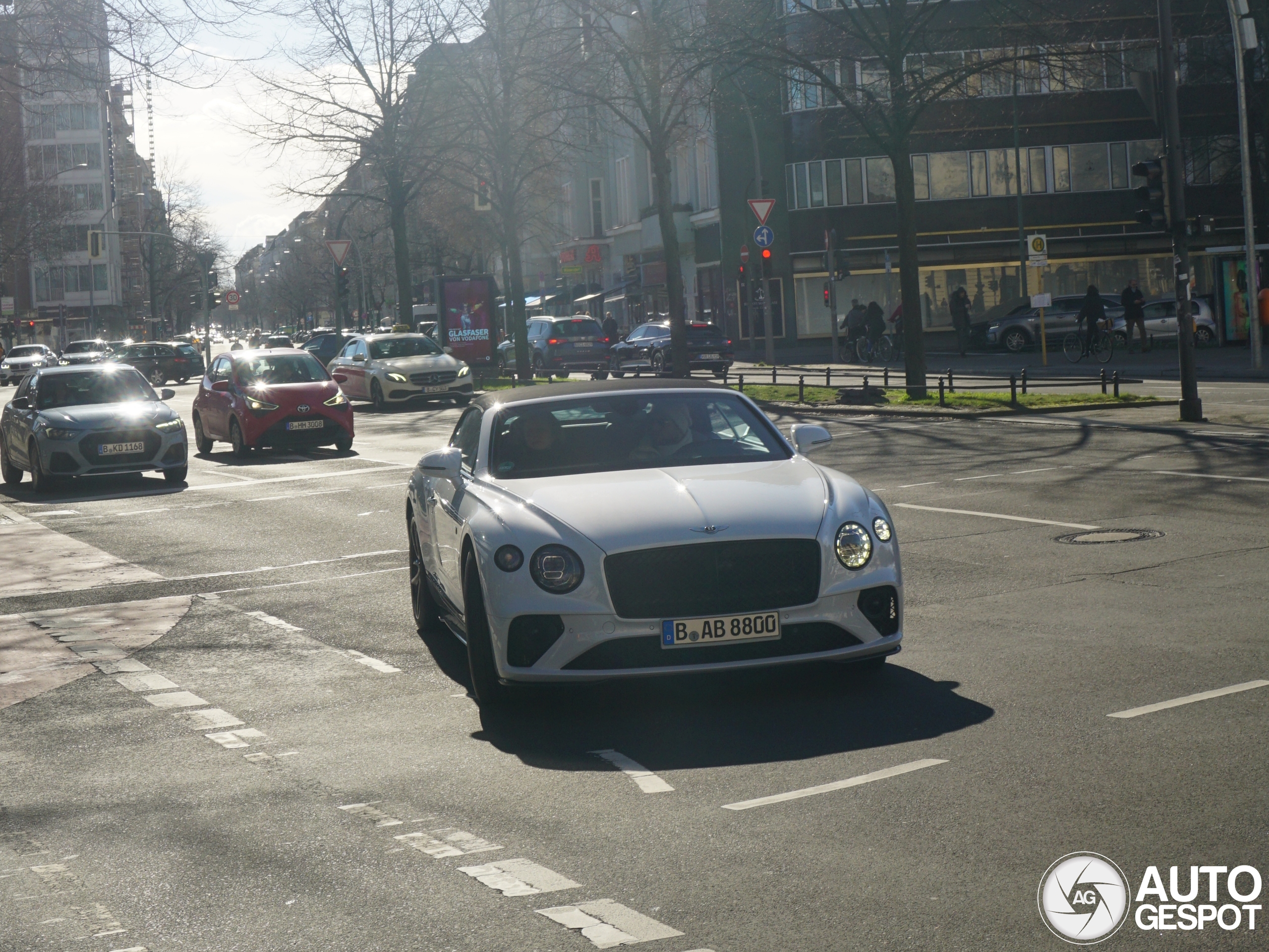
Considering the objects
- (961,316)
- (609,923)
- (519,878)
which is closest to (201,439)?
(519,878)

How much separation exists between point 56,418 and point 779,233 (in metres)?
44.9

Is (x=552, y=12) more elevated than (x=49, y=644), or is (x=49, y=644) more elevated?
(x=552, y=12)

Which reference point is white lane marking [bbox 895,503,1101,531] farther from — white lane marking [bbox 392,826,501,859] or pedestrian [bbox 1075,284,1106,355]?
pedestrian [bbox 1075,284,1106,355]

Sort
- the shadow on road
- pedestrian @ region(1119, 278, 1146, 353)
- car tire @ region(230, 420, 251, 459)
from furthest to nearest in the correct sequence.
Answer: pedestrian @ region(1119, 278, 1146, 353)
car tire @ region(230, 420, 251, 459)
the shadow on road

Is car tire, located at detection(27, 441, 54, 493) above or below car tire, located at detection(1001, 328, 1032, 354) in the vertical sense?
below

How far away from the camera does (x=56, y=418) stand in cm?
2014

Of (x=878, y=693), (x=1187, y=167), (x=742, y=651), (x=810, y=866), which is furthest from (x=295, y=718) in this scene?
(x=1187, y=167)

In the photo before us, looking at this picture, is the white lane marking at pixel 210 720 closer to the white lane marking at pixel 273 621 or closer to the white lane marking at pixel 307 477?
the white lane marking at pixel 273 621

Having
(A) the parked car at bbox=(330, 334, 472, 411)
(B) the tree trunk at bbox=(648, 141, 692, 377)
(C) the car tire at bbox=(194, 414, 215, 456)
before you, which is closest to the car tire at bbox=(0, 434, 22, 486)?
(C) the car tire at bbox=(194, 414, 215, 456)

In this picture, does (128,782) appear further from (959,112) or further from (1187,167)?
(1187,167)

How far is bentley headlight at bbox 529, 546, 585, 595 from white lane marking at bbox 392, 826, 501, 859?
5.25 ft

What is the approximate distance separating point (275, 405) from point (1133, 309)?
25009 millimetres

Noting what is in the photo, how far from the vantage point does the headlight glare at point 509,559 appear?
6.86 meters

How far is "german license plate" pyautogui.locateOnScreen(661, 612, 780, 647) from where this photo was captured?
6707 mm
